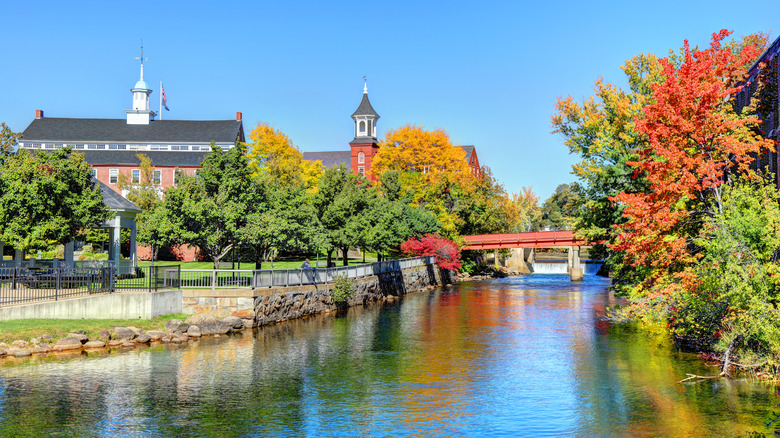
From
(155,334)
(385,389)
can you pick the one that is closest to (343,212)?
(155,334)

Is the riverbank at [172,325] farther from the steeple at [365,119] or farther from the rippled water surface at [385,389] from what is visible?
the steeple at [365,119]

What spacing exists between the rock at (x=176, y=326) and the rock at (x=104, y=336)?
2875 mm

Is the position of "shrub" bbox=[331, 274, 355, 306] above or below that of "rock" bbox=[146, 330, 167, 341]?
above

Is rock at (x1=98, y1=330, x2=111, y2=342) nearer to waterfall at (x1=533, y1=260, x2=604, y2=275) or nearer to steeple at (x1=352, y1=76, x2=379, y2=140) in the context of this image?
waterfall at (x1=533, y1=260, x2=604, y2=275)

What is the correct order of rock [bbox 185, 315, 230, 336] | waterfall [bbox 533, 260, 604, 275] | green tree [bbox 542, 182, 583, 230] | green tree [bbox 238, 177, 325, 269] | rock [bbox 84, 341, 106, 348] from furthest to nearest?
green tree [bbox 542, 182, 583, 230] → waterfall [bbox 533, 260, 604, 275] → green tree [bbox 238, 177, 325, 269] → rock [bbox 185, 315, 230, 336] → rock [bbox 84, 341, 106, 348]

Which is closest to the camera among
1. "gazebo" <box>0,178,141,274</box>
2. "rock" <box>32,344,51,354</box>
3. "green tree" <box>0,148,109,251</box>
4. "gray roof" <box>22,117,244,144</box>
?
"rock" <box>32,344,51,354</box>

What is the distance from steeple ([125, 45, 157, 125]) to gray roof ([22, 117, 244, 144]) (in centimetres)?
98

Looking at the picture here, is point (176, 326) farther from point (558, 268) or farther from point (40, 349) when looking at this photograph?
point (558, 268)

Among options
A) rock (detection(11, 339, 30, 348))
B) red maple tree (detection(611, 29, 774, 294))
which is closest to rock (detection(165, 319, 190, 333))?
rock (detection(11, 339, 30, 348))

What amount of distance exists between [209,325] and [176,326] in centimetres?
184

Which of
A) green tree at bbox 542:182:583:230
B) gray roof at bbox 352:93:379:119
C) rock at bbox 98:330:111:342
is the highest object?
gray roof at bbox 352:93:379:119

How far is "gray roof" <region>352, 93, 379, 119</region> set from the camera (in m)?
114

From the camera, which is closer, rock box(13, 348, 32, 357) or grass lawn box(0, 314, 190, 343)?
rock box(13, 348, 32, 357)

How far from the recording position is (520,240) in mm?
74938
